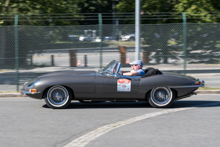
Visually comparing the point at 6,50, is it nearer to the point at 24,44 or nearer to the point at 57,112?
the point at 24,44

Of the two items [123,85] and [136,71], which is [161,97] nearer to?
[136,71]

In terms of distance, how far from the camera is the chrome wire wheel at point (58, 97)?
8094mm

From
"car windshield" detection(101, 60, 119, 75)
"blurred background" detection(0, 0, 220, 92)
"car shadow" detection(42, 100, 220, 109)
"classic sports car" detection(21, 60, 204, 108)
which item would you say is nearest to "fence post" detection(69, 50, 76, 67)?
"blurred background" detection(0, 0, 220, 92)

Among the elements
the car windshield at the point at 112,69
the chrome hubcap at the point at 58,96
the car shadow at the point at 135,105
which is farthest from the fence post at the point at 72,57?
the chrome hubcap at the point at 58,96

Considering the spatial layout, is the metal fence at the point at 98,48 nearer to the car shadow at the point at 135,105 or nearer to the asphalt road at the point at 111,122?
the car shadow at the point at 135,105

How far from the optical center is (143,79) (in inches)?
324

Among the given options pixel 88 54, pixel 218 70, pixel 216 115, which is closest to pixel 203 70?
pixel 218 70

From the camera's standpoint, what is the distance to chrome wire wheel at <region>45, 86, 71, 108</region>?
809 centimetres

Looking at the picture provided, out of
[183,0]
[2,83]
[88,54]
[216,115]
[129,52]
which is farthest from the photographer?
[183,0]

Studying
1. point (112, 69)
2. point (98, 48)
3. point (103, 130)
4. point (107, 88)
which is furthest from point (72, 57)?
point (103, 130)

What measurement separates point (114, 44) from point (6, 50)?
4.92 metres

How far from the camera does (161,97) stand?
27.3ft

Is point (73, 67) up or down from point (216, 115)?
up

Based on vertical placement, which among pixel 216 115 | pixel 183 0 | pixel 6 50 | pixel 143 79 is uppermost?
pixel 183 0
